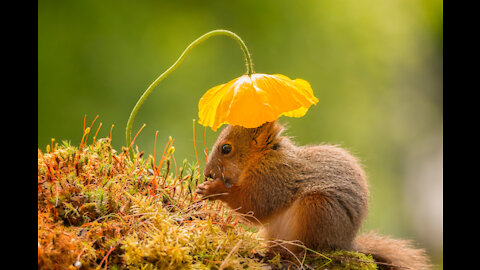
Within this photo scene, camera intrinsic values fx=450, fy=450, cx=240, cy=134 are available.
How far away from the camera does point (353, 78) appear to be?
14.0 feet

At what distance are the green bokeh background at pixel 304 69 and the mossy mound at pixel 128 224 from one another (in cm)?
135

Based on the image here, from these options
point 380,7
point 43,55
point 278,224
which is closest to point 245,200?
point 278,224

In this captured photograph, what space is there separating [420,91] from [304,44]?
131 centimetres

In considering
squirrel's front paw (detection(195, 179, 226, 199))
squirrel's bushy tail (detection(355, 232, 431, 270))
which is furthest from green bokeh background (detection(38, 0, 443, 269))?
squirrel's front paw (detection(195, 179, 226, 199))

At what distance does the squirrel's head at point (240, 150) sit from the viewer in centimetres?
203

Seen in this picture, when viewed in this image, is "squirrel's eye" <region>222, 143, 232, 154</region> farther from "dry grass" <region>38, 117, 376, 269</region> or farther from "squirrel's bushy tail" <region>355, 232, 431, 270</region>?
"squirrel's bushy tail" <region>355, 232, 431, 270</region>

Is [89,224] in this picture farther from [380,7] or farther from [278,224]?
[380,7]

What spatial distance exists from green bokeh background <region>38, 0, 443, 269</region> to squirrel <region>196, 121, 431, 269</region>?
128cm

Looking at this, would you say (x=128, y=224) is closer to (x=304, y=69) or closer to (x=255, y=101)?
(x=255, y=101)

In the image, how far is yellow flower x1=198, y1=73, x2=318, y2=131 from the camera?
158 cm

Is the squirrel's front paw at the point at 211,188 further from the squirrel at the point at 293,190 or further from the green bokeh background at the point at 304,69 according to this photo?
the green bokeh background at the point at 304,69

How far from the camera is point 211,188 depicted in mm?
1915

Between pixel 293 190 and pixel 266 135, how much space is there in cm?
28

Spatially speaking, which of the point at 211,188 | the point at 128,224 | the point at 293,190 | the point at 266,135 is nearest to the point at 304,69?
the point at 266,135
